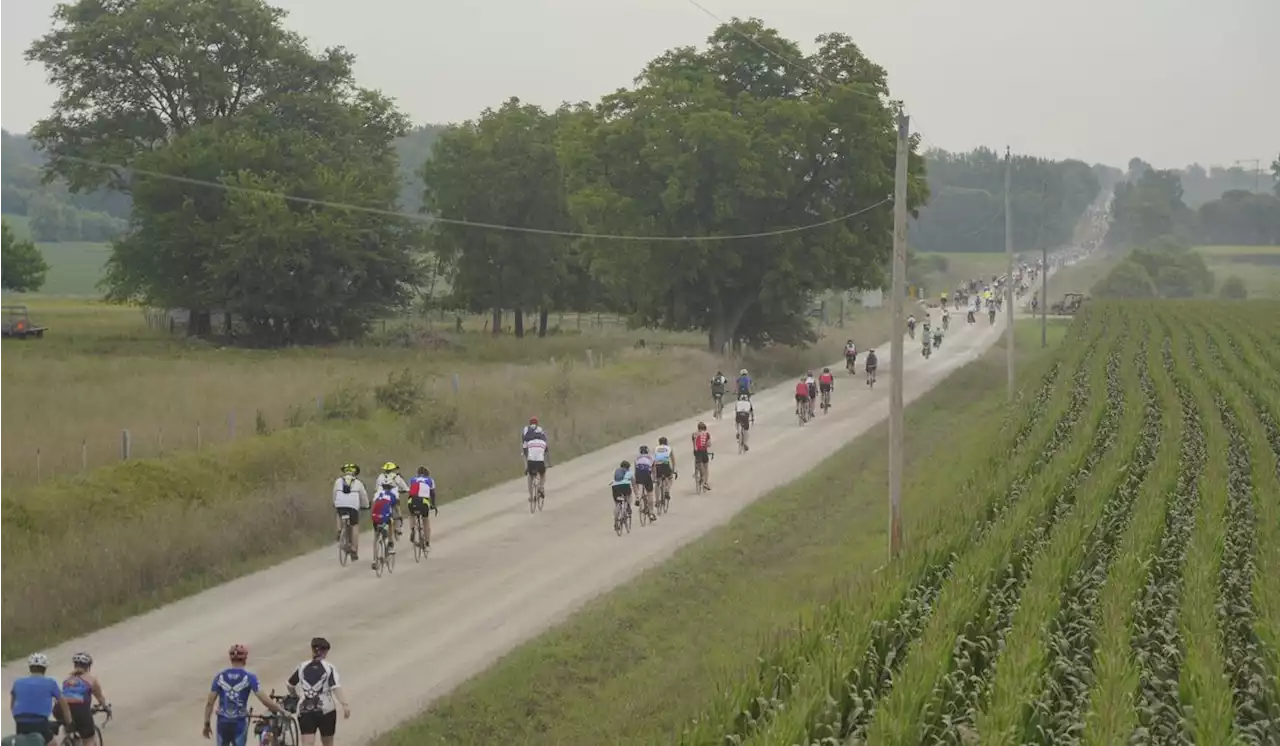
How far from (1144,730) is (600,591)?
1161 cm

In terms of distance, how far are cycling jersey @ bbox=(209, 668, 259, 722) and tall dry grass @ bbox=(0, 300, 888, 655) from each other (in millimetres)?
6299

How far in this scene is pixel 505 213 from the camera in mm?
76062

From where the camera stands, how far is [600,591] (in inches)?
918

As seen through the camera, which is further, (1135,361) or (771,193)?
(771,193)

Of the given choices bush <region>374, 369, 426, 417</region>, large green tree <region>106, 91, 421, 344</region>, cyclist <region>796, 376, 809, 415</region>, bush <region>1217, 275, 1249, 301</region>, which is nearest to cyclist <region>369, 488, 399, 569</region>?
bush <region>374, 369, 426, 417</region>

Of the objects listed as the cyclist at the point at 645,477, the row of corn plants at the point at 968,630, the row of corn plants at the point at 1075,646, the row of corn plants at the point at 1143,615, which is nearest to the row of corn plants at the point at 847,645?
the row of corn plants at the point at 968,630

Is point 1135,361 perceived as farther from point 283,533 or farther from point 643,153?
point 283,533

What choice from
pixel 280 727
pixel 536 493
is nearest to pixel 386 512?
pixel 536 493

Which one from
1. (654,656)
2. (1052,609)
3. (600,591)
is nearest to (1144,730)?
(1052,609)

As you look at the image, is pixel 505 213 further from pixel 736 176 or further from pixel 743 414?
pixel 743 414

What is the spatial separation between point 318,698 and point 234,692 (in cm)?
74

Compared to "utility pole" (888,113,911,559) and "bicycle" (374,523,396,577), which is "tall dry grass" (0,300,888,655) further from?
Result: "utility pole" (888,113,911,559)

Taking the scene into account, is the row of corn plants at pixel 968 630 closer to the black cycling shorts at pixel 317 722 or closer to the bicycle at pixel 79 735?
the black cycling shorts at pixel 317 722

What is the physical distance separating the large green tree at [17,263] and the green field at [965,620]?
5660cm
